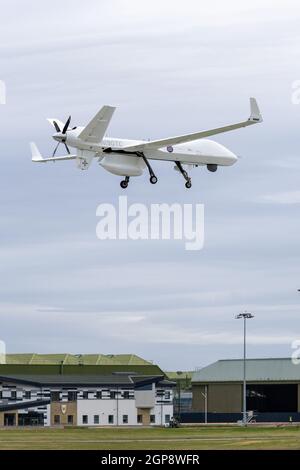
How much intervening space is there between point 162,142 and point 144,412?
100183 mm

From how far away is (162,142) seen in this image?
4055 inches

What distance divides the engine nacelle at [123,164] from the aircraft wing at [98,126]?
185 centimetres

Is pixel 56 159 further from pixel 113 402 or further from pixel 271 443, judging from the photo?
pixel 113 402

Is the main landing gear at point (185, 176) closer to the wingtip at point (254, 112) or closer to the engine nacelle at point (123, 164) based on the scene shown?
the engine nacelle at point (123, 164)

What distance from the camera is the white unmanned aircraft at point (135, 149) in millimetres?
98688

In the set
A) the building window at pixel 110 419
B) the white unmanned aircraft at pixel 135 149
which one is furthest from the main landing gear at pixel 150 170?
the building window at pixel 110 419

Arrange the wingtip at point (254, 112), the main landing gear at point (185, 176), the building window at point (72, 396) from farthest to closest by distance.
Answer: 1. the building window at point (72, 396)
2. the main landing gear at point (185, 176)
3. the wingtip at point (254, 112)

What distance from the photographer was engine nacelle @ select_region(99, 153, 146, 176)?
99.4 metres

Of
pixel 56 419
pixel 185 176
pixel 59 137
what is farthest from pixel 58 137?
pixel 56 419

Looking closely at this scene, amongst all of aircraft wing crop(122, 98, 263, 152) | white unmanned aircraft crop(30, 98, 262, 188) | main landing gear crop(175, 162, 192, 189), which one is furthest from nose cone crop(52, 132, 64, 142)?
main landing gear crop(175, 162, 192, 189)

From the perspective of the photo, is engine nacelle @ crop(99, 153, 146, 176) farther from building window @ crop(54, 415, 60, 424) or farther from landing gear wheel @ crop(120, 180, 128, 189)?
building window @ crop(54, 415, 60, 424)

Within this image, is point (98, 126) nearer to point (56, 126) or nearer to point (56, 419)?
point (56, 126)
